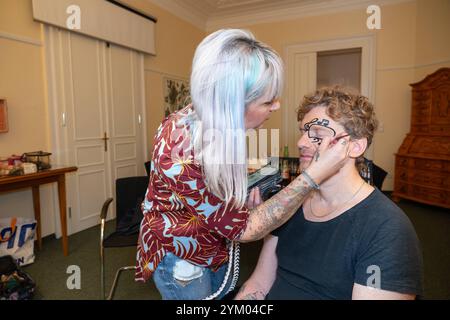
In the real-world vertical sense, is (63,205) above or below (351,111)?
below

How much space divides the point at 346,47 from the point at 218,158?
5032 mm

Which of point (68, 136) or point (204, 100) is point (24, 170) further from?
point (204, 100)

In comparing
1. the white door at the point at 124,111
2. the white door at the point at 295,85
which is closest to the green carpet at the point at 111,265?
the white door at the point at 124,111

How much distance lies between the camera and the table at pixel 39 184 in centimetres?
238

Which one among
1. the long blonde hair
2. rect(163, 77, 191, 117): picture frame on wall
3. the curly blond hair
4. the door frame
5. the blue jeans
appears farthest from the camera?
the door frame

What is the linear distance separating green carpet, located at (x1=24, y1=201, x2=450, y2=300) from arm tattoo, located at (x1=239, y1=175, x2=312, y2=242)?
5.43 ft

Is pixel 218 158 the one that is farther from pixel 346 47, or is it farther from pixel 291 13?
pixel 291 13

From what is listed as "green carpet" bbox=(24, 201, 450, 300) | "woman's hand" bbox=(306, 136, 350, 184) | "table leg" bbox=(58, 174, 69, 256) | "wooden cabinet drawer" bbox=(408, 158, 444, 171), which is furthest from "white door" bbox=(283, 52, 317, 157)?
"woman's hand" bbox=(306, 136, 350, 184)

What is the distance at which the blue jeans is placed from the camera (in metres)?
0.97

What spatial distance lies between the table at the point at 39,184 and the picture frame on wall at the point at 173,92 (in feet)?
7.26

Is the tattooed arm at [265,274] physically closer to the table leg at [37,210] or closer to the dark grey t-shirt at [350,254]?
the dark grey t-shirt at [350,254]

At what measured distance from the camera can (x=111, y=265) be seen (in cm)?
268

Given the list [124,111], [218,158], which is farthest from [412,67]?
[218,158]

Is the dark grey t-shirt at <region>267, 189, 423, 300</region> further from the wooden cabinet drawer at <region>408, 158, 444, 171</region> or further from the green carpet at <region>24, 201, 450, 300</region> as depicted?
the wooden cabinet drawer at <region>408, 158, 444, 171</region>
